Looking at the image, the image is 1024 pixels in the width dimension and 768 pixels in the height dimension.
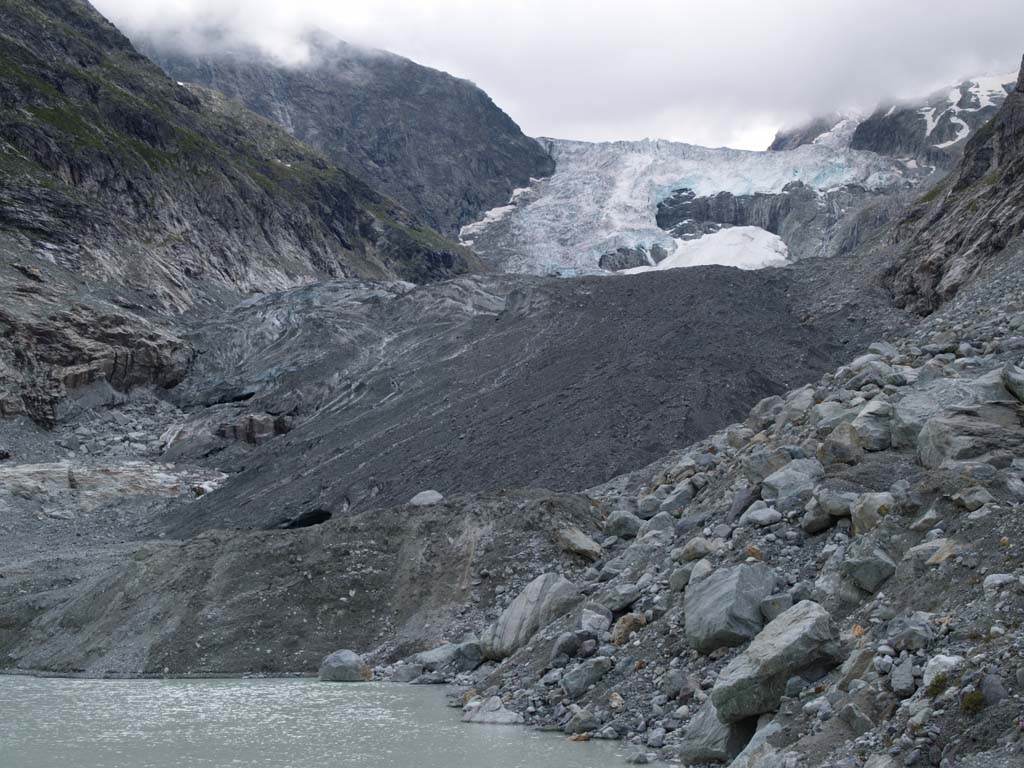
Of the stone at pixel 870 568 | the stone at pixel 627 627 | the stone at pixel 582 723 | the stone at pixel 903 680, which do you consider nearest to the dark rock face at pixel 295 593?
the stone at pixel 627 627

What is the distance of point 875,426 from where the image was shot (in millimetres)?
12883

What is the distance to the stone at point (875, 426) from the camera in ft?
41.7

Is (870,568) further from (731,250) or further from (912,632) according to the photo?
(731,250)

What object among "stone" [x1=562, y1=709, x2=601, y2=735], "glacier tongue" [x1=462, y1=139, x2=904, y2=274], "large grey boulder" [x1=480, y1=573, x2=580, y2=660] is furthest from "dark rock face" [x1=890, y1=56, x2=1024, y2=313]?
"glacier tongue" [x1=462, y1=139, x2=904, y2=274]

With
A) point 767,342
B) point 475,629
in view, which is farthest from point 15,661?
point 767,342

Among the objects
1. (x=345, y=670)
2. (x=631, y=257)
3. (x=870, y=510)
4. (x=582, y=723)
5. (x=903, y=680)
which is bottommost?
(x=345, y=670)

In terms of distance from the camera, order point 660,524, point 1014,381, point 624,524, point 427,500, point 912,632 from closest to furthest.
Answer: point 912,632 → point 1014,381 → point 660,524 → point 624,524 → point 427,500

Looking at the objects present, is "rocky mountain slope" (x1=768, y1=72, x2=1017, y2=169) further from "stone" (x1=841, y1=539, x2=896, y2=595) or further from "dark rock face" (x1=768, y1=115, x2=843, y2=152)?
"stone" (x1=841, y1=539, x2=896, y2=595)

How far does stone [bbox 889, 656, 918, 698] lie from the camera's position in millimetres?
7516

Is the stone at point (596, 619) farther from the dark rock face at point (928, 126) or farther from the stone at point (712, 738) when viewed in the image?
the dark rock face at point (928, 126)

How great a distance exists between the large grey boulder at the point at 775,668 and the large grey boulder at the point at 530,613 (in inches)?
225

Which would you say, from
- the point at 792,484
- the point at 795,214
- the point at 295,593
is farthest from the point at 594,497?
the point at 795,214

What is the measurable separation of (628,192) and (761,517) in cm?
11546

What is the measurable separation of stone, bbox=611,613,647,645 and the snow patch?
9472 cm
